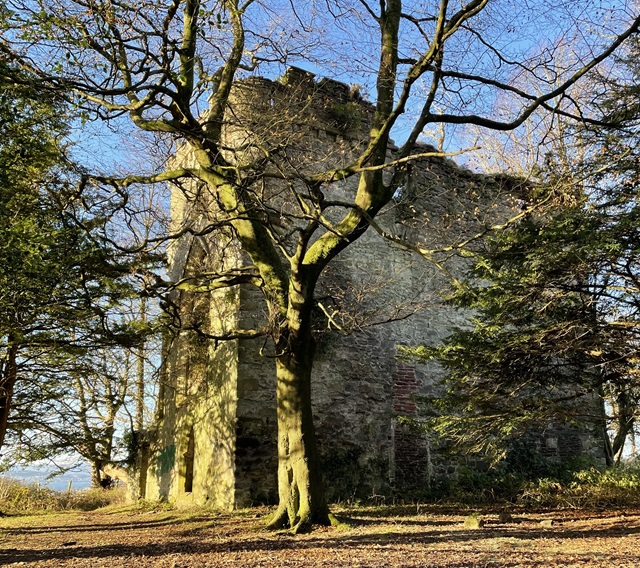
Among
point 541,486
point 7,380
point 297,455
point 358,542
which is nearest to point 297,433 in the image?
point 297,455

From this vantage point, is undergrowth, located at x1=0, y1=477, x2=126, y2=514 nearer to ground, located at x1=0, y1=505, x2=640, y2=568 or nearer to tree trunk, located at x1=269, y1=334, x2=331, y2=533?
ground, located at x1=0, y1=505, x2=640, y2=568

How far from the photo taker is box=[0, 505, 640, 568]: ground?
5336mm

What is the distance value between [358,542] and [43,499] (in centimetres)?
1108

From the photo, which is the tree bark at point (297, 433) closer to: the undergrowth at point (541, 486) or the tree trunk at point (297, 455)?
the tree trunk at point (297, 455)

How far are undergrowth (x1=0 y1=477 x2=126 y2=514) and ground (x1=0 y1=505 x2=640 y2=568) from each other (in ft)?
16.4

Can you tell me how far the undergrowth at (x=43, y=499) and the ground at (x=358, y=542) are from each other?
498 cm

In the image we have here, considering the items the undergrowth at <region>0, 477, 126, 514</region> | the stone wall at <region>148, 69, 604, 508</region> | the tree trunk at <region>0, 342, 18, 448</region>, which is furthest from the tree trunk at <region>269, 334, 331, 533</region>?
the undergrowth at <region>0, 477, 126, 514</region>

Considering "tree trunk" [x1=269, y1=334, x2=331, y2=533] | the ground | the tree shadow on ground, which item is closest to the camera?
the ground

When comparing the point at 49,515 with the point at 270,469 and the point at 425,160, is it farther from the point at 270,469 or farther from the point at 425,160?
the point at 425,160

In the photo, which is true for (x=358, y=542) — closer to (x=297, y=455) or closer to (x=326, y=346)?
(x=297, y=455)

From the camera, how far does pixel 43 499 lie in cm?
1425

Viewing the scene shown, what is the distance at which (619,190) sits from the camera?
795 centimetres

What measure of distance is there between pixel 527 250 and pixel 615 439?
436 inches

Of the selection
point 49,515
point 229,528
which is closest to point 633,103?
point 229,528
